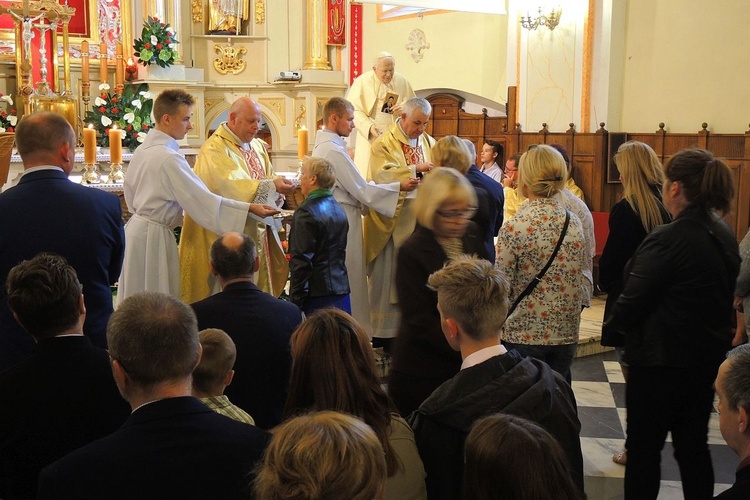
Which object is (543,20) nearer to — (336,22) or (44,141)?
(336,22)

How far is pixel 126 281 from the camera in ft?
15.4

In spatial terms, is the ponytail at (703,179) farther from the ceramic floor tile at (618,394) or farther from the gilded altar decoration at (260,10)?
the gilded altar decoration at (260,10)

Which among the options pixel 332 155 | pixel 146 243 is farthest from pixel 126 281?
pixel 332 155

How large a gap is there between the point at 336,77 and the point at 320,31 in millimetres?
629

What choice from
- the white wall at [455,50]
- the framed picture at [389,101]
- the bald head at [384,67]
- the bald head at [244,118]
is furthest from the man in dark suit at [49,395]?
the white wall at [455,50]

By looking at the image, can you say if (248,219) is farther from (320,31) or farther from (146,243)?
(320,31)

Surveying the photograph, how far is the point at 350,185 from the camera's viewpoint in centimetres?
545

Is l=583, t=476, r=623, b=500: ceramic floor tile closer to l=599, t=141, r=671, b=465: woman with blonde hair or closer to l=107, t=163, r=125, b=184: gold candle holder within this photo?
l=599, t=141, r=671, b=465: woman with blonde hair

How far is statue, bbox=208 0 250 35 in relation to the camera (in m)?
11.2

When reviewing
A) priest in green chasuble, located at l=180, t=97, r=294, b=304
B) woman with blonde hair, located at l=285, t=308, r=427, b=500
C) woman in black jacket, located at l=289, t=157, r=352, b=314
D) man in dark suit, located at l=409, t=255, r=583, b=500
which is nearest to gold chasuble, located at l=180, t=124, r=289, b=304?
priest in green chasuble, located at l=180, t=97, r=294, b=304

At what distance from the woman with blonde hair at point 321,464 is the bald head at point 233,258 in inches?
67.0

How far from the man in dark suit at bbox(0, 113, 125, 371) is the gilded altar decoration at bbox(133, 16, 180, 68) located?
679cm

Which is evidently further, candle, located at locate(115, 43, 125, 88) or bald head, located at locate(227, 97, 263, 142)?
candle, located at locate(115, 43, 125, 88)

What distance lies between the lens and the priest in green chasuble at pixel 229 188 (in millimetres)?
4906
